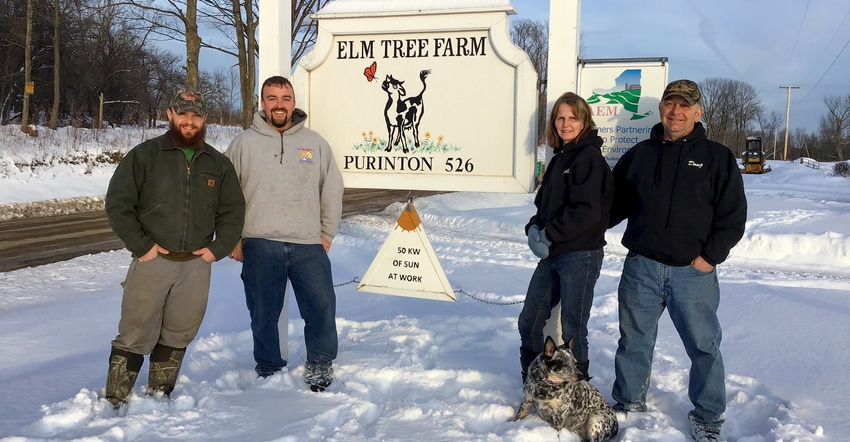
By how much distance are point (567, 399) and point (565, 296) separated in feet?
2.09

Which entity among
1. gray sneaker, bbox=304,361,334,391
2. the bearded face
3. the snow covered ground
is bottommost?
the snow covered ground

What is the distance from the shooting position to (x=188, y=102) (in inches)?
145

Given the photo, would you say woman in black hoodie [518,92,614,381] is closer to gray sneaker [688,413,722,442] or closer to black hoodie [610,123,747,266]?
black hoodie [610,123,747,266]

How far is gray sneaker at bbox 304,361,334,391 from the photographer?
161 inches

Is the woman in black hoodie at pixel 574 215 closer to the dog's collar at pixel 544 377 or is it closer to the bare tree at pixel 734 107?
the dog's collar at pixel 544 377

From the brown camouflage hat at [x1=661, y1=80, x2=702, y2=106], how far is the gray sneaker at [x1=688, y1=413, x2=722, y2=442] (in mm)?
1869

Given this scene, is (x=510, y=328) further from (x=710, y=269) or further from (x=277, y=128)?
(x=277, y=128)

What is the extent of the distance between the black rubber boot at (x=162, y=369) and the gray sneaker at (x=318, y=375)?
0.86 meters

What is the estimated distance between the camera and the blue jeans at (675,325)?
3.49 m

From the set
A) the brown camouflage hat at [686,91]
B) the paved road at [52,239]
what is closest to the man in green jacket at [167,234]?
the brown camouflage hat at [686,91]

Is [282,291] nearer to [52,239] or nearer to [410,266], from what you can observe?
[410,266]

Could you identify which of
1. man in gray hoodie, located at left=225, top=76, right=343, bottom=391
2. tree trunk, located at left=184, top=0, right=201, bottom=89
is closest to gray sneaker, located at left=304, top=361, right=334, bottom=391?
man in gray hoodie, located at left=225, top=76, right=343, bottom=391

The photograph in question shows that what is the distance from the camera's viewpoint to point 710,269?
11.3 ft

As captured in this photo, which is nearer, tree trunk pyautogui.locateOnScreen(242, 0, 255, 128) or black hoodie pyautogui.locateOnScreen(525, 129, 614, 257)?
black hoodie pyautogui.locateOnScreen(525, 129, 614, 257)
